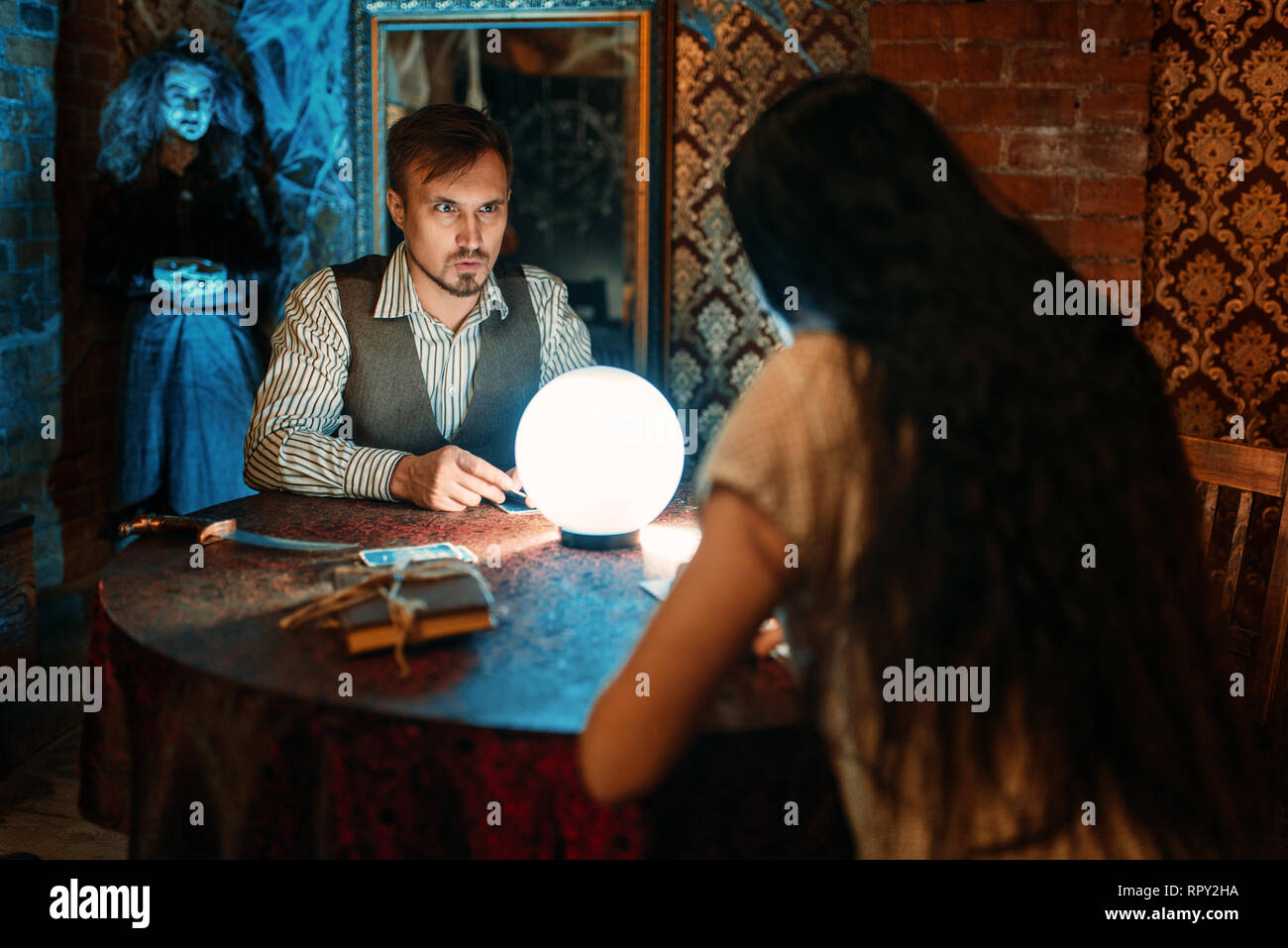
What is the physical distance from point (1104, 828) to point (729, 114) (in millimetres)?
2594

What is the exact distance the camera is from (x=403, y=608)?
1.11 meters

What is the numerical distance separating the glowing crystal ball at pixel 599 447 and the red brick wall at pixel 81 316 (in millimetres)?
2448

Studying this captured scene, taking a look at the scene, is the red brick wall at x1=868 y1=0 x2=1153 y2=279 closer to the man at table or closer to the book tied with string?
the man at table

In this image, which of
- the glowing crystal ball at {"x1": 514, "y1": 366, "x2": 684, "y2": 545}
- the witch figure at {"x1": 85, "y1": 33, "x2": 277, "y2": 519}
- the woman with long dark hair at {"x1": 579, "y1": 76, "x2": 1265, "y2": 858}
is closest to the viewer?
the woman with long dark hair at {"x1": 579, "y1": 76, "x2": 1265, "y2": 858}

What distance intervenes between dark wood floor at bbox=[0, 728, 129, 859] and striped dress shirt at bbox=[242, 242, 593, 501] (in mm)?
911

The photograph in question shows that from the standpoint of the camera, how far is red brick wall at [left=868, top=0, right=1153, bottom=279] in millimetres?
2309

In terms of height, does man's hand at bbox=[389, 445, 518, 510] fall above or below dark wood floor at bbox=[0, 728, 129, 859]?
above

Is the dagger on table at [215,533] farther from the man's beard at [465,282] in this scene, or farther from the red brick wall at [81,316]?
the red brick wall at [81,316]

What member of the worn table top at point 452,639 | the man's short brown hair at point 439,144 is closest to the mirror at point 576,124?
the man's short brown hair at point 439,144

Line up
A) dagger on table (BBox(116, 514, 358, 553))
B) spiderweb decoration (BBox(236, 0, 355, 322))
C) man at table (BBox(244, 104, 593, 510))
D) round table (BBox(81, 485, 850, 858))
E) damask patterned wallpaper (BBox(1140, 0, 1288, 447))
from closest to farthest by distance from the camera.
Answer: round table (BBox(81, 485, 850, 858)) < dagger on table (BBox(116, 514, 358, 553)) < man at table (BBox(244, 104, 593, 510)) < damask patterned wallpaper (BBox(1140, 0, 1288, 447)) < spiderweb decoration (BBox(236, 0, 355, 322))

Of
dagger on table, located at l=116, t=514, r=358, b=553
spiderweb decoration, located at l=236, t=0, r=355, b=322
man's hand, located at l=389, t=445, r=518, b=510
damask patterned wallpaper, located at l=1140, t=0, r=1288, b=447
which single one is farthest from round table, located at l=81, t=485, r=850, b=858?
spiderweb decoration, located at l=236, t=0, r=355, b=322

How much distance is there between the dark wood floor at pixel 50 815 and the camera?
213 centimetres
